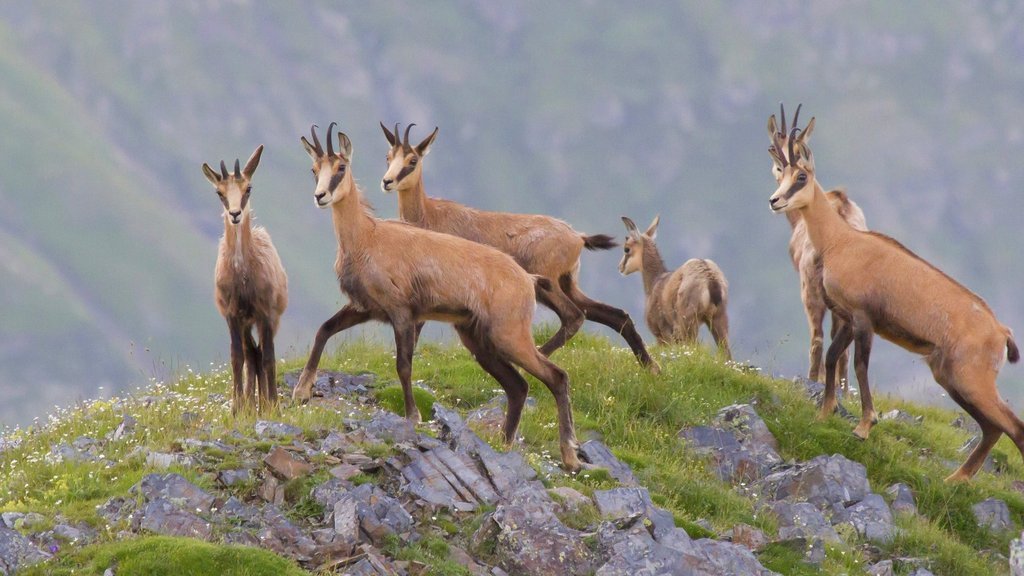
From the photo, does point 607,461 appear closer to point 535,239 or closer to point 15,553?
point 535,239

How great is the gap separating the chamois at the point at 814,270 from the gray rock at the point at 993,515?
2845mm

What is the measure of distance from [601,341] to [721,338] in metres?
2.44

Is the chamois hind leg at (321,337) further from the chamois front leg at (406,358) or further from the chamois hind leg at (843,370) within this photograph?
the chamois hind leg at (843,370)

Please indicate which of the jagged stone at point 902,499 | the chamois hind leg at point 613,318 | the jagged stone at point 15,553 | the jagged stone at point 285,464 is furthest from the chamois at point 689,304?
the jagged stone at point 15,553

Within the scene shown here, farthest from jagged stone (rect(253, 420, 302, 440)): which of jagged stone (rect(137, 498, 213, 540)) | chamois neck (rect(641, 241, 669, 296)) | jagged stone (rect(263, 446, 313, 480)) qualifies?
chamois neck (rect(641, 241, 669, 296))

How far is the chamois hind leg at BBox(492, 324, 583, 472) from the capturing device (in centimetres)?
1195

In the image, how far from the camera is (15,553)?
9.20 meters

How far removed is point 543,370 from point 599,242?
10.8ft

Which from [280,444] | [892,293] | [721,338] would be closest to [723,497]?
[892,293]

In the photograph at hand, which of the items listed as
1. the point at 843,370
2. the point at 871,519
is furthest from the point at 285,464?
the point at 843,370

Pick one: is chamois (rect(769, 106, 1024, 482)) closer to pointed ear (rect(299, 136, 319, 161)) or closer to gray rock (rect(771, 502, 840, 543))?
gray rock (rect(771, 502, 840, 543))

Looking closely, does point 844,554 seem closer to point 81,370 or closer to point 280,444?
point 280,444

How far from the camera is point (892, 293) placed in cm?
1423

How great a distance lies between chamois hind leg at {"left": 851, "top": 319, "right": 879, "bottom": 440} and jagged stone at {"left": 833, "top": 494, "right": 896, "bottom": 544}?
A: 4.80 ft
